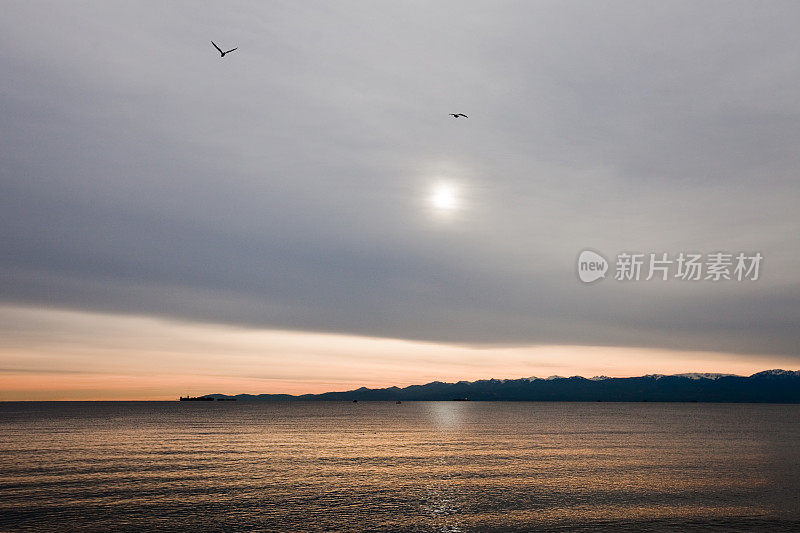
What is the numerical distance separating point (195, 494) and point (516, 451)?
74.2 meters

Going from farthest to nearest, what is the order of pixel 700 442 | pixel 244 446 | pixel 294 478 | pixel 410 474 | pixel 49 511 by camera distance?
pixel 700 442
pixel 244 446
pixel 410 474
pixel 294 478
pixel 49 511

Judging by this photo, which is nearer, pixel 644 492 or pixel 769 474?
pixel 644 492

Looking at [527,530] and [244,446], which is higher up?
[527,530]

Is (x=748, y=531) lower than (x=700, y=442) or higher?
higher

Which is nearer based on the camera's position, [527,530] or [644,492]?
[527,530]

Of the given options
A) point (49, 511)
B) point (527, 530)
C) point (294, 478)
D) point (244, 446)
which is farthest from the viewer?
point (244, 446)

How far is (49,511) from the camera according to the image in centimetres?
5750

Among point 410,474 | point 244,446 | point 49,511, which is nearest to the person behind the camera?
point 49,511

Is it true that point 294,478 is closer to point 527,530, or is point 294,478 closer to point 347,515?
point 347,515

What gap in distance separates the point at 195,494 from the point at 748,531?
2303 inches

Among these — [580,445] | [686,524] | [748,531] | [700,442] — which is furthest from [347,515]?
[700,442]

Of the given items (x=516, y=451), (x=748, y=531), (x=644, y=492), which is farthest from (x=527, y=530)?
(x=516, y=451)

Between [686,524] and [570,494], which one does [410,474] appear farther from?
[686,524]

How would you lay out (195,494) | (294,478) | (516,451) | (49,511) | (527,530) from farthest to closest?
1. (516,451)
2. (294,478)
3. (195,494)
4. (49,511)
5. (527,530)
